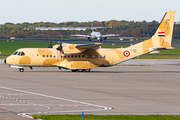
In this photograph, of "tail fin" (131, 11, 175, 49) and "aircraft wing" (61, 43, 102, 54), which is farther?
"tail fin" (131, 11, 175, 49)

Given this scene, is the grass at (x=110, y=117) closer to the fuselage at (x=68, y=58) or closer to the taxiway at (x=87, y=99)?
the taxiway at (x=87, y=99)

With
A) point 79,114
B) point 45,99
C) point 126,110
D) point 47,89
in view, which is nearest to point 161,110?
point 126,110

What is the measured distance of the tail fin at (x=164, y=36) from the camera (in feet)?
139

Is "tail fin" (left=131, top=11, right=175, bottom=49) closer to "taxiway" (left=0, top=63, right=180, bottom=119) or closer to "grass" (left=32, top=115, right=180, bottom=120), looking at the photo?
"taxiway" (left=0, top=63, right=180, bottom=119)

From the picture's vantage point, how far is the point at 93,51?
41.7m

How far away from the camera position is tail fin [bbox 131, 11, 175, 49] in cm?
4247

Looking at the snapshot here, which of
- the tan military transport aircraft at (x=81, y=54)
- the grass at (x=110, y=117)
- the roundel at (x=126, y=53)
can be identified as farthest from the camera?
the roundel at (x=126, y=53)

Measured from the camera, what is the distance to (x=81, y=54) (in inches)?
1631

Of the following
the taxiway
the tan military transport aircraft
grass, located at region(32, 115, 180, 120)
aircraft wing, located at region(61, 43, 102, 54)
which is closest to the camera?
grass, located at region(32, 115, 180, 120)

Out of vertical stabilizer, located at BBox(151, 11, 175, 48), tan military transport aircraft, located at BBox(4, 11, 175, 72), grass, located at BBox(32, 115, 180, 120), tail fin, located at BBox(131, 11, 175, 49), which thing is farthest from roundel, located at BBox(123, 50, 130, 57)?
grass, located at BBox(32, 115, 180, 120)

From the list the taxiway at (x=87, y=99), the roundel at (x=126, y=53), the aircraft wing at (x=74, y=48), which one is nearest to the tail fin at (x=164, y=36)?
the roundel at (x=126, y=53)

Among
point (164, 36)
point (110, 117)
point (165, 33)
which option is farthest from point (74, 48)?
point (110, 117)

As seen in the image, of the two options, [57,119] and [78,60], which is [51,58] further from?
[57,119]

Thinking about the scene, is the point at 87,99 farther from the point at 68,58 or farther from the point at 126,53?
the point at 126,53
